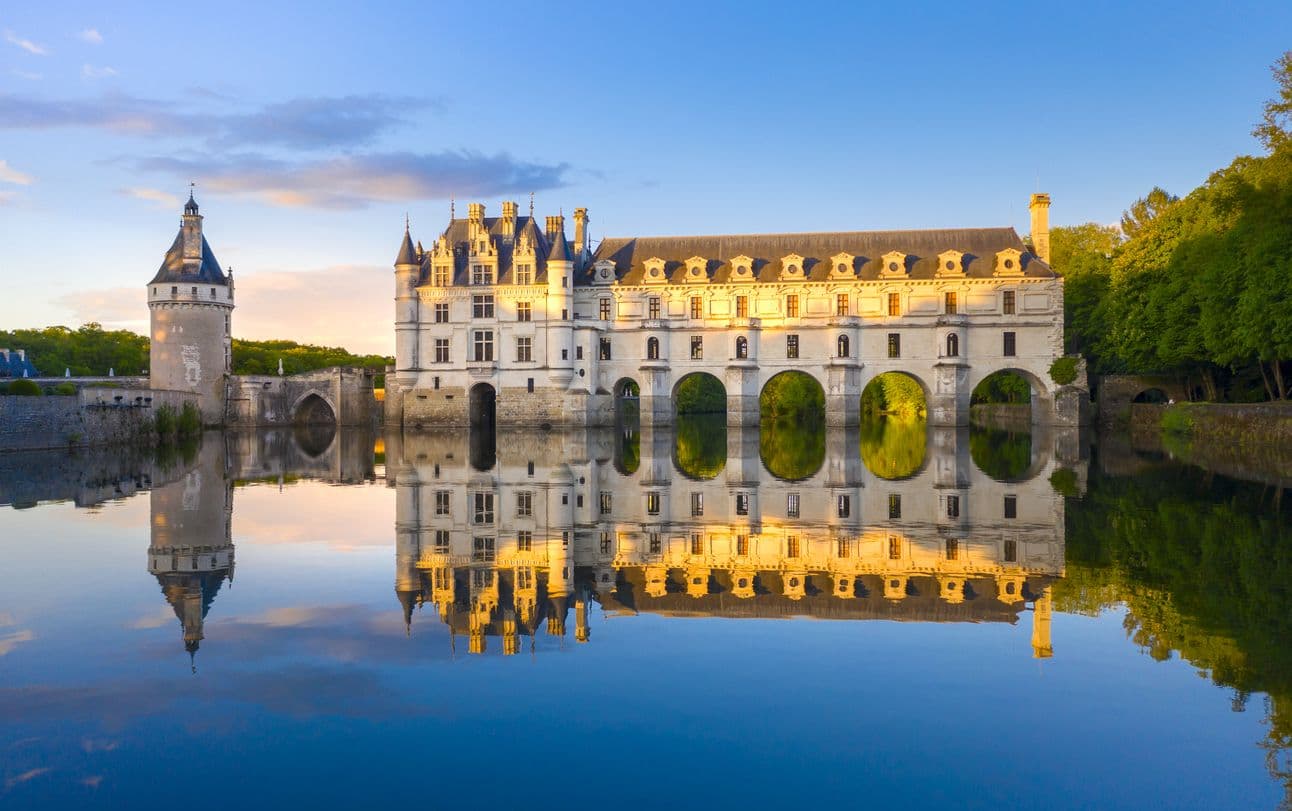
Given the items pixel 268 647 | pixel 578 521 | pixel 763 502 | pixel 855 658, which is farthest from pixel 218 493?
pixel 855 658

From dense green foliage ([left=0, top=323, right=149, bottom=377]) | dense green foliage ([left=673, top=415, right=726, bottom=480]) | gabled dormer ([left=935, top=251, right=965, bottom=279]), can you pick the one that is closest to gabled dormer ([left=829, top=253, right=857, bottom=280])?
gabled dormer ([left=935, top=251, right=965, bottom=279])

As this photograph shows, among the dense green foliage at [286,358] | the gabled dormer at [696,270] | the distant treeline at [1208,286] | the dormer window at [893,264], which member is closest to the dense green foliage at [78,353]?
the dense green foliage at [286,358]

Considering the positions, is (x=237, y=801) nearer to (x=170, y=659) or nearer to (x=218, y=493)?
(x=170, y=659)

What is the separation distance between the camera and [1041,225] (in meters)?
53.5

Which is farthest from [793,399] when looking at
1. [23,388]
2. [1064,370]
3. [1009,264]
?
[23,388]

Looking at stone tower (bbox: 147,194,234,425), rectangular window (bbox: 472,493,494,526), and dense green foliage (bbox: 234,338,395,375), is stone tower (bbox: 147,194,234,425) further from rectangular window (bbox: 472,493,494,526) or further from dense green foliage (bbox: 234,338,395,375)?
rectangular window (bbox: 472,493,494,526)

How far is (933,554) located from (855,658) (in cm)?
549

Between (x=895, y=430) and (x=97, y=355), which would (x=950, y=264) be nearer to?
(x=895, y=430)

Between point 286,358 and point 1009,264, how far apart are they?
214 feet

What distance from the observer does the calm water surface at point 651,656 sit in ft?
21.1

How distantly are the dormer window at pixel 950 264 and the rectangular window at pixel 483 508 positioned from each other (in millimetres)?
35752

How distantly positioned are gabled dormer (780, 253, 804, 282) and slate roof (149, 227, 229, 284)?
32877mm

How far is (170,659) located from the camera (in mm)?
8891

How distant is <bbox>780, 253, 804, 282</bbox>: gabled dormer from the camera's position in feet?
172
